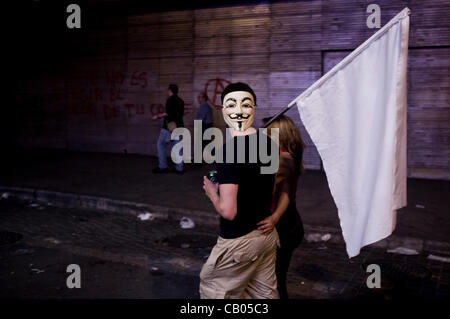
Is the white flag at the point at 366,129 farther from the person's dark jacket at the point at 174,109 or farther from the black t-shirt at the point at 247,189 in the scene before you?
the person's dark jacket at the point at 174,109

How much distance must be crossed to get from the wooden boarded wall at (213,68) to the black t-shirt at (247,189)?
27.7ft

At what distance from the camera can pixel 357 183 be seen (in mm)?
2965

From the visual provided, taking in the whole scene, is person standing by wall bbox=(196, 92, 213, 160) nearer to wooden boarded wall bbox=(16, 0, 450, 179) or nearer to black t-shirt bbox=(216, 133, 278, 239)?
wooden boarded wall bbox=(16, 0, 450, 179)

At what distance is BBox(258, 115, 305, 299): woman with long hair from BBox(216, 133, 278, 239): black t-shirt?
1.67ft

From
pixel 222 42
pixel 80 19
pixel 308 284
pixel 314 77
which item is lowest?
pixel 308 284

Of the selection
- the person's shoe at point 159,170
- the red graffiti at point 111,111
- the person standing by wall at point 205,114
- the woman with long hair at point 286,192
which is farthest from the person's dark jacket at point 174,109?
the woman with long hair at point 286,192

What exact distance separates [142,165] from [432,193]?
671cm

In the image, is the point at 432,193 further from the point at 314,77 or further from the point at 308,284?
the point at 308,284

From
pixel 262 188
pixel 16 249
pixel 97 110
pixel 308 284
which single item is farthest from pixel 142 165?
pixel 262 188

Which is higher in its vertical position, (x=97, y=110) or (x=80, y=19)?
(x=80, y=19)

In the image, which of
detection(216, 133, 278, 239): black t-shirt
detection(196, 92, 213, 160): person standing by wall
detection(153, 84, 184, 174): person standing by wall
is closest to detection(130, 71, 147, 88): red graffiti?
detection(196, 92, 213, 160): person standing by wall

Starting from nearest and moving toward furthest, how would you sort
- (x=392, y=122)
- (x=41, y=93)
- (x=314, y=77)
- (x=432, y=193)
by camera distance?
(x=392, y=122) < (x=432, y=193) < (x=314, y=77) < (x=41, y=93)

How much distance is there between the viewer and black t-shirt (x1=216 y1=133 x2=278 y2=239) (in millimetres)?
2693

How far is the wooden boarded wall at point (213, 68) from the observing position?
33.6 feet
